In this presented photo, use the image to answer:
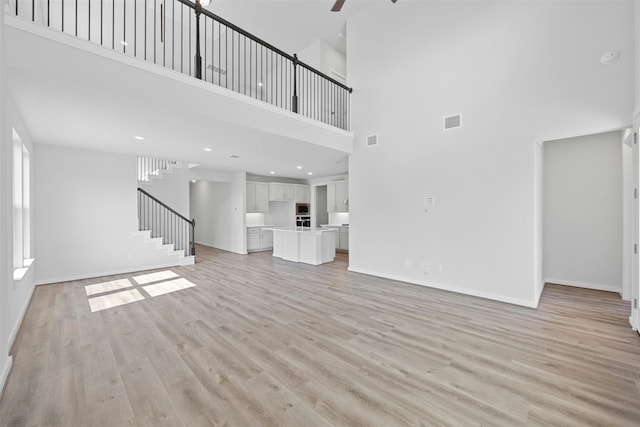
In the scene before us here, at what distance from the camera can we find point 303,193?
10.3 meters

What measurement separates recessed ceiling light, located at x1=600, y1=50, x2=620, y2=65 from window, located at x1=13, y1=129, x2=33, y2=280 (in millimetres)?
7319

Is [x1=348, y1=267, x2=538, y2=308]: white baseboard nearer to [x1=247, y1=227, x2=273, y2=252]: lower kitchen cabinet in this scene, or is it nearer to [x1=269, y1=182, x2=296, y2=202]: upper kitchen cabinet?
[x1=247, y1=227, x2=273, y2=252]: lower kitchen cabinet

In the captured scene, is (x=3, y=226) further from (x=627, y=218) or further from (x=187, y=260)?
(x=627, y=218)

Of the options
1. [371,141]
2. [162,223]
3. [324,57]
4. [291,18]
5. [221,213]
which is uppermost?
[291,18]

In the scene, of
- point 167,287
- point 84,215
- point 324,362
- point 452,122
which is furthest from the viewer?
point 84,215

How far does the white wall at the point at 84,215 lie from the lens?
4.96 meters

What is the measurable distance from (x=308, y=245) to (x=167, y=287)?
3259mm

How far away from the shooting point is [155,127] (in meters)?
3.92

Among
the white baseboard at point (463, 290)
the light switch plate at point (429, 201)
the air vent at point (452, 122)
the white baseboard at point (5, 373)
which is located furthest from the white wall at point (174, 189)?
the air vent at point (452, 122)

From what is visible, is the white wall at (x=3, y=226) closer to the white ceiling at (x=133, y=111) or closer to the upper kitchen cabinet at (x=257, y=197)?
the white ceiling at (x=133, y=111)

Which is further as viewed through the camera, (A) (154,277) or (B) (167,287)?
(A) (154,277)

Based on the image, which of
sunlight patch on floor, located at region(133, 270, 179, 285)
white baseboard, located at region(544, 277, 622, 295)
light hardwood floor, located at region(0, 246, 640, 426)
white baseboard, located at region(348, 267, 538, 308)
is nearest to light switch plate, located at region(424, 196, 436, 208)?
white baseboard, located at region(348, 267, 538, 308)

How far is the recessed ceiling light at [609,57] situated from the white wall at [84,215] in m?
8.14

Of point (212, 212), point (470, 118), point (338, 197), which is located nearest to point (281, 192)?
point (338, 197)
